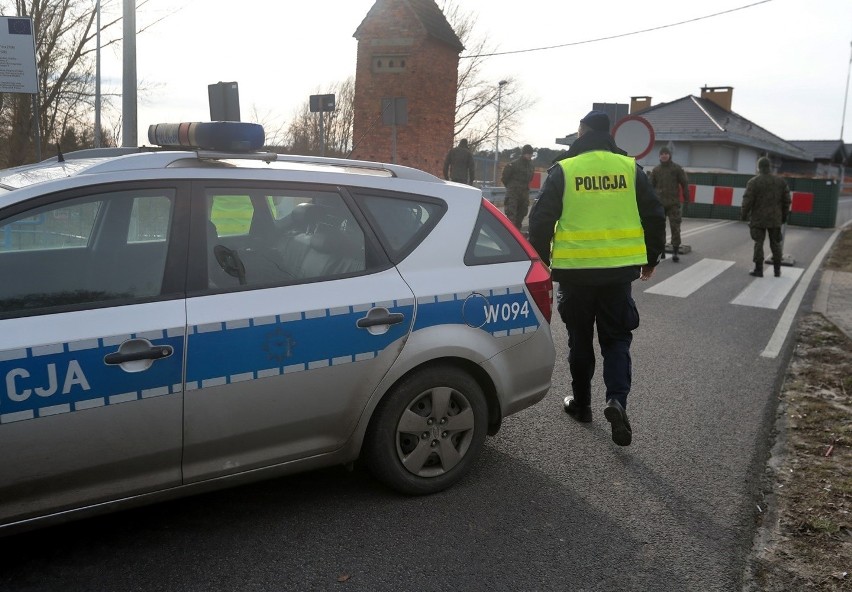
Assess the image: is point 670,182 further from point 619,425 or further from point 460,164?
point 619,425

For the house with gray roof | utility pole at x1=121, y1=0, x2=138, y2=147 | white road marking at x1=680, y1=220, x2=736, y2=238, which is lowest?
white road marking at x1=680, y1=220, x2=736, y2=238

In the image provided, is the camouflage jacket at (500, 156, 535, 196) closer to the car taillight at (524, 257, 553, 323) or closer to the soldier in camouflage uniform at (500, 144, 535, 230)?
the soldier in camouflage uniform at (500, 144, 535, 230)

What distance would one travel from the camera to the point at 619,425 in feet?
14.5

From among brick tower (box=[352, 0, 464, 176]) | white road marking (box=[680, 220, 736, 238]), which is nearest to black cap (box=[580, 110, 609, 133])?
white road marking (box=[680, 220, 736, 238])

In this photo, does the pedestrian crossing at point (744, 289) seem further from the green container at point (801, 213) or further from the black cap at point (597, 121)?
the green container at point (801, 213)

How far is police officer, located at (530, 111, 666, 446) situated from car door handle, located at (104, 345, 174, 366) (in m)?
2.44

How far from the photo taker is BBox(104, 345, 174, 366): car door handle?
2840 millimetres

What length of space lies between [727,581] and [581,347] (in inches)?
77.0

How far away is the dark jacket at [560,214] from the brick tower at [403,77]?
26.0 metres

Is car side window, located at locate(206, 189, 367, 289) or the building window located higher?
the building window

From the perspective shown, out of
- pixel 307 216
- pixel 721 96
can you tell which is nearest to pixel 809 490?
pixel 307 216

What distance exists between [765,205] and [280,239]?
1042 cm

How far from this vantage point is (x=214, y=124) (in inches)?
136

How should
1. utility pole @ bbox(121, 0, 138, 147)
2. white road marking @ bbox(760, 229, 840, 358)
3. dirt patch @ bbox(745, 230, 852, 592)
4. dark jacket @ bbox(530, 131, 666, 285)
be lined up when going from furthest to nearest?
utility pole @ bbox(121, 0, 138, 147) < white road marking @ bbox(760, 229, 840, 358) < dark jacket @ bbox(530, 131, 666, 285) < dirt patch @ bbox(745, 230, 852, 592)
